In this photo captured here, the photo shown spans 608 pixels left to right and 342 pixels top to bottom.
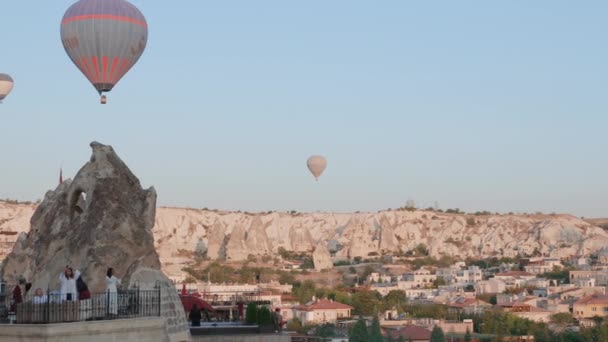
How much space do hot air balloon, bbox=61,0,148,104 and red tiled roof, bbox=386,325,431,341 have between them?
1837 inches

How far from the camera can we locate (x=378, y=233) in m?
179

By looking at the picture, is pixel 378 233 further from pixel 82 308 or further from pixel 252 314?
pixel 82 308

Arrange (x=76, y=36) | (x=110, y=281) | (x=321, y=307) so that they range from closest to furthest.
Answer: (x=110, y=281) < (x=76, y=36) < (x=321, y=307)

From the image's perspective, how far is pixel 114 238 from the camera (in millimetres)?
18172

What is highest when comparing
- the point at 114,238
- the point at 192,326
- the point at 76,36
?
the point at 76,36

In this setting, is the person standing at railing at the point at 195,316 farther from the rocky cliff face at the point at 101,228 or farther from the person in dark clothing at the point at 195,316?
the rocky cliff face at the point at 101,228

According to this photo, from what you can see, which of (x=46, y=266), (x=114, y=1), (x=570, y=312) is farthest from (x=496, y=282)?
(x=46, y=266)

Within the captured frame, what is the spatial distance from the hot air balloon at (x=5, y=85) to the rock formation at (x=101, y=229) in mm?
20355

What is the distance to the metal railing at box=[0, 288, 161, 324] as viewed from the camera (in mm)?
9977

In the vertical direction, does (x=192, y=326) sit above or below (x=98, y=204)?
below

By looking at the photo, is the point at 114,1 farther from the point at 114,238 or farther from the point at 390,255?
the point at 390,255

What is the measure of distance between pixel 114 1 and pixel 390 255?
143843mm

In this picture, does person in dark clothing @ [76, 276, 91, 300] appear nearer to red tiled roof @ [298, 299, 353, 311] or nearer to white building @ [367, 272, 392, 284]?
red tiled roof @ [298, 299, 353, 311]

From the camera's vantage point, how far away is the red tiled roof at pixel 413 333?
7362 cm
